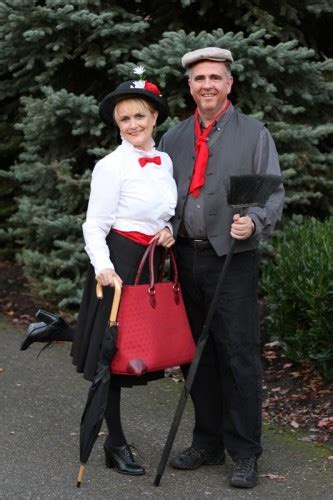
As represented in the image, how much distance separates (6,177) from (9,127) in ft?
1.94

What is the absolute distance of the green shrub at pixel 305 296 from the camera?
596 cm

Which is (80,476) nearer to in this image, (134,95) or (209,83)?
(134,95)

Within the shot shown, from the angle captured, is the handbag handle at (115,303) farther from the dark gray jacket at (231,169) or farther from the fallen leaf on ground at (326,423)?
the fallen leaf on ground at (326,423)

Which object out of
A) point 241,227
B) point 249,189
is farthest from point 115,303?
point 249,189

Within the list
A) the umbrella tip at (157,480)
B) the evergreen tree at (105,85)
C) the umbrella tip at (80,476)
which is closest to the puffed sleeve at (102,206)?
the umbrella tip at (80,476)

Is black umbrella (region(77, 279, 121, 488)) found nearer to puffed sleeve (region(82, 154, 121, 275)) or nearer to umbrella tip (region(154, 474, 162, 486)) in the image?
puffed sleeve (region(82, 154, 121, 275))

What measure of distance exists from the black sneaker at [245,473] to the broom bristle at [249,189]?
1.29m

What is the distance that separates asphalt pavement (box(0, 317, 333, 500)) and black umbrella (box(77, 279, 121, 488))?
0.89ft

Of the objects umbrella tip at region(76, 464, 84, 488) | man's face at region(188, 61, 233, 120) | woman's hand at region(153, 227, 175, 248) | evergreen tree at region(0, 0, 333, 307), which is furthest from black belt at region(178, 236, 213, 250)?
evergreen tree at region(0, 0, 333, 307)

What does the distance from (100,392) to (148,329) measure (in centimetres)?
37

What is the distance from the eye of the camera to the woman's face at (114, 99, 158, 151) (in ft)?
15.8

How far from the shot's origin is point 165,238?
15.9 feet

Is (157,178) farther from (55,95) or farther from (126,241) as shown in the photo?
(55,95)

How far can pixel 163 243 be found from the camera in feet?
15.9
